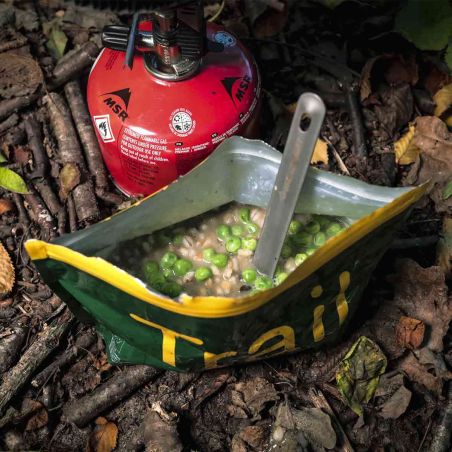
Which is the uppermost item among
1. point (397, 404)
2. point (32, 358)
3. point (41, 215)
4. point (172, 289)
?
point (172, 289)

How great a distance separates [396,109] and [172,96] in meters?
0.71

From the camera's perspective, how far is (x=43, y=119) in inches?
68.2

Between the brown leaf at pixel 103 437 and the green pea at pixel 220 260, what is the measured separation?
0.41m

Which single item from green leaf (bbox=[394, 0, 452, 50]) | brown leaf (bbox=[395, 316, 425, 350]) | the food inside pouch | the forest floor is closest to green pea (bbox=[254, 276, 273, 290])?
the food inside pouch

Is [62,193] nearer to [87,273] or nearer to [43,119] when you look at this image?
[43,119]

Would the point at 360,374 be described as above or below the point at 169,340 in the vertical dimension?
below

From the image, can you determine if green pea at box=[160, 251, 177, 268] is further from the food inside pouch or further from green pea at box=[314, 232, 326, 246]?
green pea at box=[314, 232, 326, 246]

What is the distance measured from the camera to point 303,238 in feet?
4.22

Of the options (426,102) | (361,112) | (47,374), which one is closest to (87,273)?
(47,374)

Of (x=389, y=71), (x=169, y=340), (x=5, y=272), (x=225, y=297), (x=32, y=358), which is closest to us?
(x=225, y=297)

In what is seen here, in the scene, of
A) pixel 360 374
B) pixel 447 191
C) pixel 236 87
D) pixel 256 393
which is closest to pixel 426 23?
pixel 447 191

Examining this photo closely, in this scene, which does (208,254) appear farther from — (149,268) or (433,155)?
(433,155)

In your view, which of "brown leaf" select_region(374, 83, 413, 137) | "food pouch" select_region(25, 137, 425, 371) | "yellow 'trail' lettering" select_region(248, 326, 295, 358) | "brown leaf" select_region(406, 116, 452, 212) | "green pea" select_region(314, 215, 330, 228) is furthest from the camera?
"brown leaf" select_region(374, 83, 413, 137)

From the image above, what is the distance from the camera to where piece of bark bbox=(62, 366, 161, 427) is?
4.33 feet
